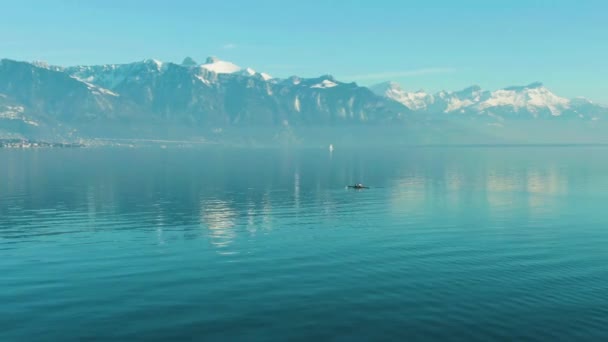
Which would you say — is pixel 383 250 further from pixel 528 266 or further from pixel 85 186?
pixel 85 186

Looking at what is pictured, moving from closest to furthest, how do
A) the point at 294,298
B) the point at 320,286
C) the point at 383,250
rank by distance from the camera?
1. the point at 294,298
2. the point at 320,286
3. the point at 383,250

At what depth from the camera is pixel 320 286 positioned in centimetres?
5619

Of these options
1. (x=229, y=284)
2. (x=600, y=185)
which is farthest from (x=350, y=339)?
(x=600, y=185)

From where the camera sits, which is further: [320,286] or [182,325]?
[320,286]

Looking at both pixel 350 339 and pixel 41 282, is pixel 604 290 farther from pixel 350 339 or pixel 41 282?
pixel 41 282

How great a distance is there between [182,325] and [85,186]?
14030 centimetres

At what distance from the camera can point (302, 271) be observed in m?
62.4

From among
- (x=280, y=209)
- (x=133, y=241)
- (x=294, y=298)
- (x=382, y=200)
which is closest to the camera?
(x=294, y=298)

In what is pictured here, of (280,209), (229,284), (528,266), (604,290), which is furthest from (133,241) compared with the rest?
(604,290)

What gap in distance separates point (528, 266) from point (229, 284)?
35.8 m

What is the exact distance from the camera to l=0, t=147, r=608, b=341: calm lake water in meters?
44.8

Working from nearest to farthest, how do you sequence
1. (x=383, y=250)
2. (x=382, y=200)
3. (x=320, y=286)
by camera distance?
(x=320, y=286) < (x=383, y=250) < (x=382, y=200)

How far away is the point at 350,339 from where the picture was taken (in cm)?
4225

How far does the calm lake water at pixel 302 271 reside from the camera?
147ft
